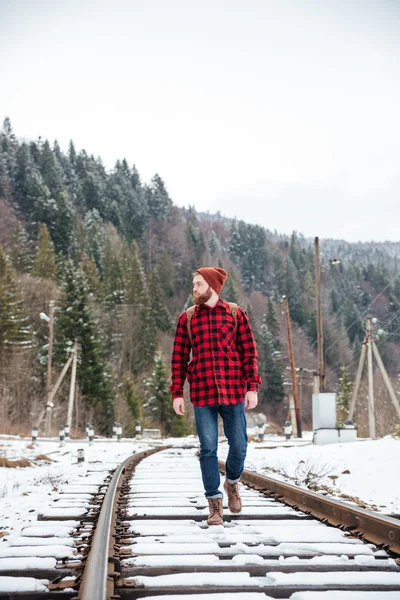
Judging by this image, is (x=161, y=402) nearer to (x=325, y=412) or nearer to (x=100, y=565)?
(x=325, y=412)

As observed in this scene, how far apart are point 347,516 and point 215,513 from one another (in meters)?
0.92

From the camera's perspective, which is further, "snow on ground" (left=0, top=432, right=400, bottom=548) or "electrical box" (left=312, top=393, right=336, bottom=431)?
"electrical box" (left=312, top=393, right=336, bottom=431)

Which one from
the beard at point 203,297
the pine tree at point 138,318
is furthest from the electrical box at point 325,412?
the pine tree at point 138,318

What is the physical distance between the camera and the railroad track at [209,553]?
2510mm

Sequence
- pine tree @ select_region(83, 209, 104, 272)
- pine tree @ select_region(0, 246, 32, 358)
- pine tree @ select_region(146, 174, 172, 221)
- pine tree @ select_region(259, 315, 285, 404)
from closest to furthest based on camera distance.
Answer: pine tree @ select_region(0, 246, 32, 358), pine tree @ select_region(259, 315, 285, 404), pine tree @ select_region(83, 209, 104, 272), pine tree @ select_region(146, 174, 172, 221)

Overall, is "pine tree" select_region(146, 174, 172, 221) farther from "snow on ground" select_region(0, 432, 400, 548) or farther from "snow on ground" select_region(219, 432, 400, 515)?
"snow on ground" select_region(219, 432, 400, 515)

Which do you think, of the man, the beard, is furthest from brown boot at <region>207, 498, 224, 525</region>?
the beard

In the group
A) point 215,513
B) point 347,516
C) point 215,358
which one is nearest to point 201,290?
point 215,358

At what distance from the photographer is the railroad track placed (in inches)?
98.8

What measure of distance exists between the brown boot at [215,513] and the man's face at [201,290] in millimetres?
1472

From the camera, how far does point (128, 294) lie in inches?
2886

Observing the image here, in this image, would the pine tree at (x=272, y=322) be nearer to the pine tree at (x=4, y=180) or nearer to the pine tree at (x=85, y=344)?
the pine tree at (x=4, y=180)

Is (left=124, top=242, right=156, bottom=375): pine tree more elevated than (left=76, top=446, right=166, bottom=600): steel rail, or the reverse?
(left=124, top=242, right=156, bottom=375): pine tree

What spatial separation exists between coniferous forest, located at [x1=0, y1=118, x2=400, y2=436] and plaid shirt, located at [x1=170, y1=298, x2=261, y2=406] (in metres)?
21.6
